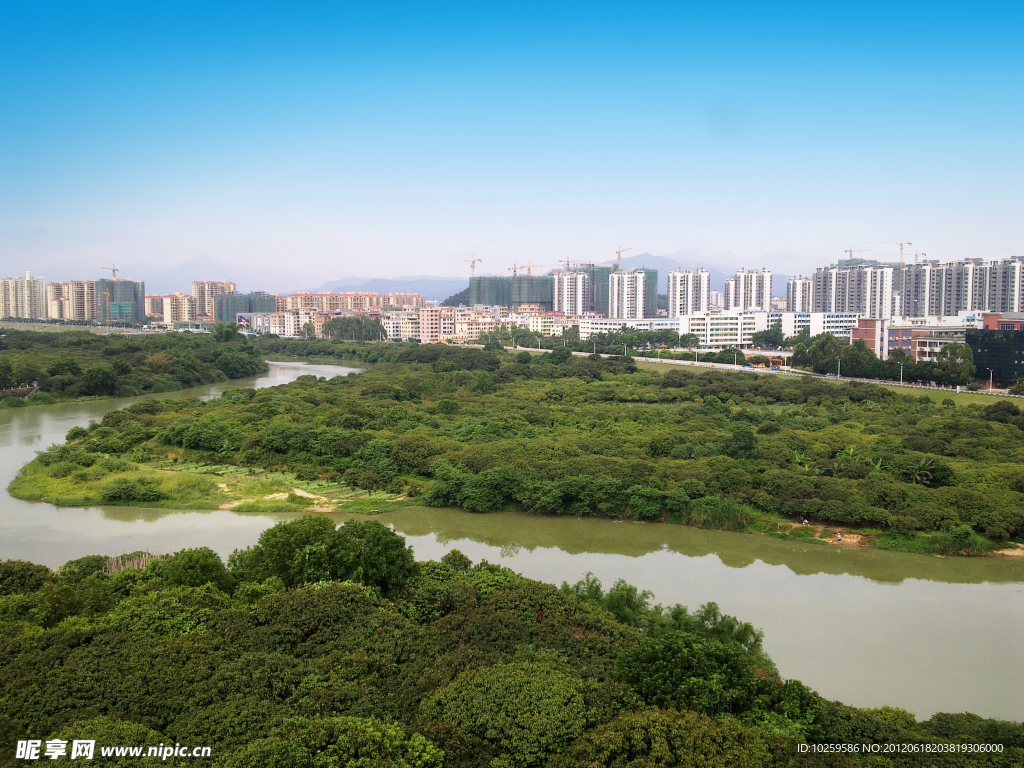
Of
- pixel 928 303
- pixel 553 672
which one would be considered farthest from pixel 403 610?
pixel 928 303

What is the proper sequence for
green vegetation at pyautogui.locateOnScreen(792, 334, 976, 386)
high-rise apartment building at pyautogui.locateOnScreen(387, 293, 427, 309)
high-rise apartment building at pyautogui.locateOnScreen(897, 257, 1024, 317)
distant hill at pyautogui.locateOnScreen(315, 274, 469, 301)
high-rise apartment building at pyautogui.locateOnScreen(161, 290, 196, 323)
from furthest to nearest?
distant hill at pyautogui.locateOnScreen(315, 274, 469, 301) → high-rise apartment building at pyautogui.locateOnScreen(387, 293, 427, 309) → high-rise apartment building at pyautogui.locateOnScreen(161, 290, 196, 323) → high-rise apartment building at pyautogui.locateOnScreen(897, 257, 1024, 317) → green vegetation at pyautogui.locateOnScreen(792, 334, 976, 386)

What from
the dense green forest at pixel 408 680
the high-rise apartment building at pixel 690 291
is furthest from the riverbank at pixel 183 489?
the high-rise apartment building at pixel 690 291

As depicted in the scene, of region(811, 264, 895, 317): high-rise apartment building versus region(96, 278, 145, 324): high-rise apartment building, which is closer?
region(811, 264, 895, 317): high-rise apartment building

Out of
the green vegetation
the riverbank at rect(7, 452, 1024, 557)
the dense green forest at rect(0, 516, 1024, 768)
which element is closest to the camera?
the dense green forest at rect(0, 516, 1024, 768)

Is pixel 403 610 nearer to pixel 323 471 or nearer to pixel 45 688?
pixel 45 688

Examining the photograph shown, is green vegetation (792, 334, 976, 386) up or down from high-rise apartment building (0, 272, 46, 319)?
down

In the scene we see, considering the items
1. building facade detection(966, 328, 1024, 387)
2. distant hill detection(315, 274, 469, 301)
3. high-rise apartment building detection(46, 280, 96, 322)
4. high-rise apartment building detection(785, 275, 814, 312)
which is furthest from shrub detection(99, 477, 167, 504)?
distant hill detection(315, 274, 469, 301)

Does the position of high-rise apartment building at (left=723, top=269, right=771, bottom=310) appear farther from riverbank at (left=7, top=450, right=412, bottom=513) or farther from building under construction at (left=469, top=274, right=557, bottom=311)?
riverbank at (left=7, top=450, right=412, bottom=513)
